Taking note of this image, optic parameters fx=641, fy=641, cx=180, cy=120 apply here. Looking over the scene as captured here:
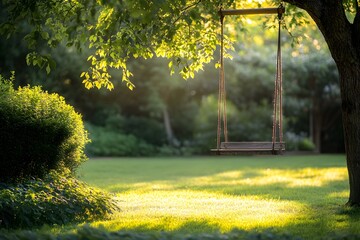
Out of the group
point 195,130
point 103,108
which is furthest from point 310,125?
point 103,108

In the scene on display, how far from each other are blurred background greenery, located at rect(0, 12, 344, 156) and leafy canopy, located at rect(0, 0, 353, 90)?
58.6 ft

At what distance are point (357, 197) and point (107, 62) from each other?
487 centimetres

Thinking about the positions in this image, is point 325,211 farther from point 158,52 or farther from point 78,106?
point 78,106

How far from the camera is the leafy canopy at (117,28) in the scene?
855 centimetres

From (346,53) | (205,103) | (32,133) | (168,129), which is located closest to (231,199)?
(346,53)

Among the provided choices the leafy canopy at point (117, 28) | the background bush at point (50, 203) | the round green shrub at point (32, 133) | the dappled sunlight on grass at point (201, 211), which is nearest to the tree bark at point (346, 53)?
the dappled sunlight on grass at point (201, 211)

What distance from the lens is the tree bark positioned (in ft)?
33.6

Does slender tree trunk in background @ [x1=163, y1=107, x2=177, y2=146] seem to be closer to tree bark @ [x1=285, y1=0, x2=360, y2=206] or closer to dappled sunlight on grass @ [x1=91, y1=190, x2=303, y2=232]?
dappled sunlight on grass @ [x1=91, y1=190, x2=303, y2=232]

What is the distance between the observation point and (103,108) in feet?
118

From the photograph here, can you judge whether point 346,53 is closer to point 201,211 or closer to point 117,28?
point 201,211

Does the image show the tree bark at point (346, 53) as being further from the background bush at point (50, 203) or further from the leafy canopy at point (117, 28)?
the background bush at point (50, 203)

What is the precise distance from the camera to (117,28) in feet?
34.2

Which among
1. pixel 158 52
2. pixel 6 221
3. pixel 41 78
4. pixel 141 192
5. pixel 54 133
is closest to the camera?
pixel 6 221

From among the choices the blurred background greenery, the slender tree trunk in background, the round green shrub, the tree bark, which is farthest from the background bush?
the slender tree trunk in background
